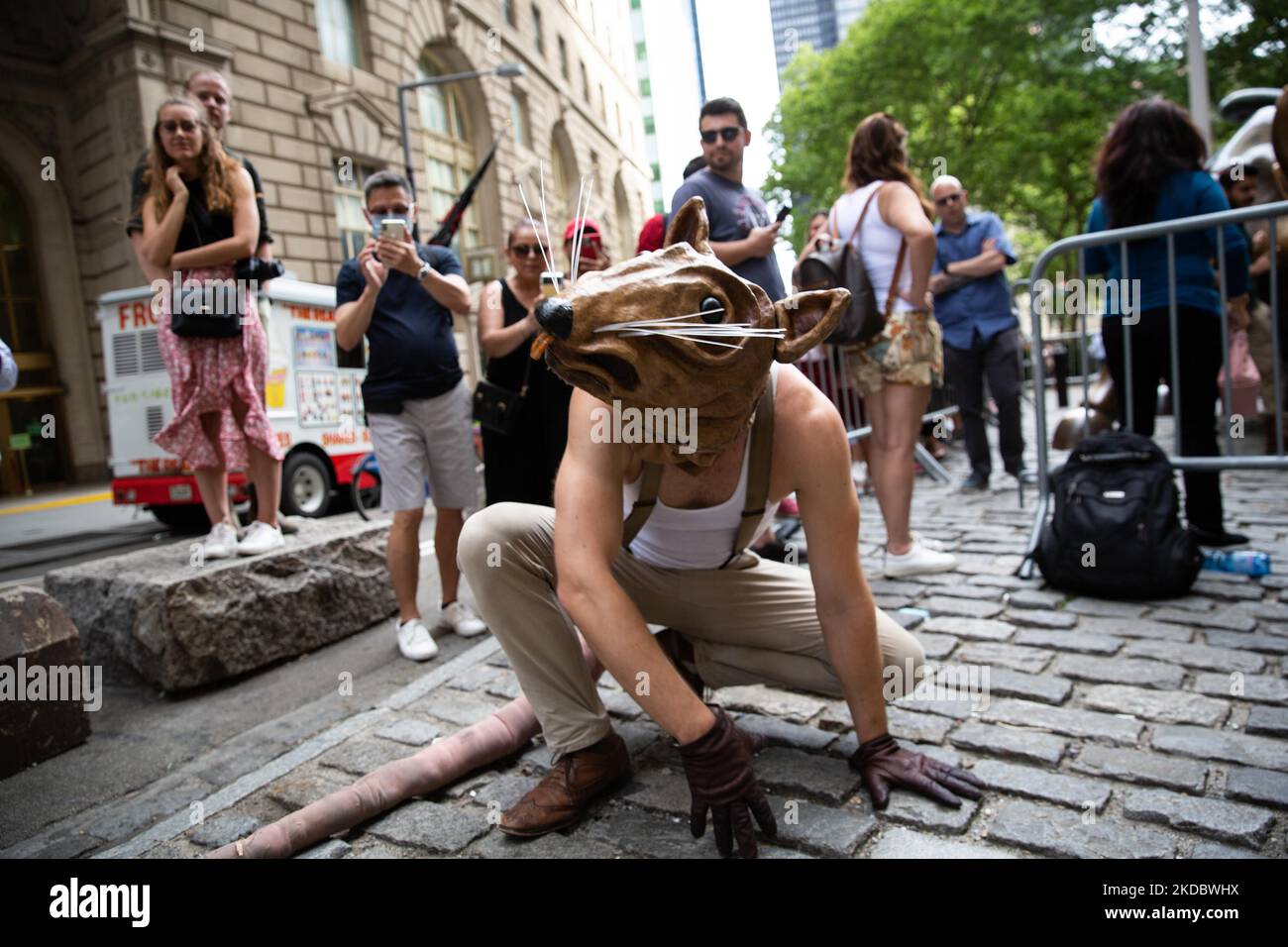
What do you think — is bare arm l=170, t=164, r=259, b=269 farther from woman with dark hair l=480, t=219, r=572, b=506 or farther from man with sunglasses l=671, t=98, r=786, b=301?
man with sunglasses l=671, t=98, r=786, b=301

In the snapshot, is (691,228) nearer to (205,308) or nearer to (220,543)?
(205,308)

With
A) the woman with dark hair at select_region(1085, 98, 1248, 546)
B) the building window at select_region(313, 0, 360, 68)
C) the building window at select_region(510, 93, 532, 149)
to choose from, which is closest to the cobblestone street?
the woman with dark hair at select_region(1085, 98, 1248, 546)

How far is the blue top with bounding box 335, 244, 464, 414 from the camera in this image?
3734mm

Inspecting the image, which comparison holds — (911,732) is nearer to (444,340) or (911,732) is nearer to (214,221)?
(444,340)

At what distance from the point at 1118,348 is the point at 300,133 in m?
4.04

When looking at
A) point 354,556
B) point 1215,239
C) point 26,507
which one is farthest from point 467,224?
point 1215,239

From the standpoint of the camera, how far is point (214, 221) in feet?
12.2

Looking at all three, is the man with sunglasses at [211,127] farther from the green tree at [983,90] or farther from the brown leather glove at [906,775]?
the green tree at [983,90]

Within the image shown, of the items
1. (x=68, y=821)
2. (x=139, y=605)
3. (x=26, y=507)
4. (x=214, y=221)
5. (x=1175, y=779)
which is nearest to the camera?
(x=1175, y=779)

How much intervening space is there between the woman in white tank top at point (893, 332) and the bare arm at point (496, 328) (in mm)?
1659

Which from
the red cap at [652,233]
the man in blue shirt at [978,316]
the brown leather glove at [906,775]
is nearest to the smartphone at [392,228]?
the red cap at [652,233]

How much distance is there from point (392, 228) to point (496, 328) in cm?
64

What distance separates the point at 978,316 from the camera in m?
6.33

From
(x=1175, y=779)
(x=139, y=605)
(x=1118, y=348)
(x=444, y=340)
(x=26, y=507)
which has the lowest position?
(x=1175, y=779)
